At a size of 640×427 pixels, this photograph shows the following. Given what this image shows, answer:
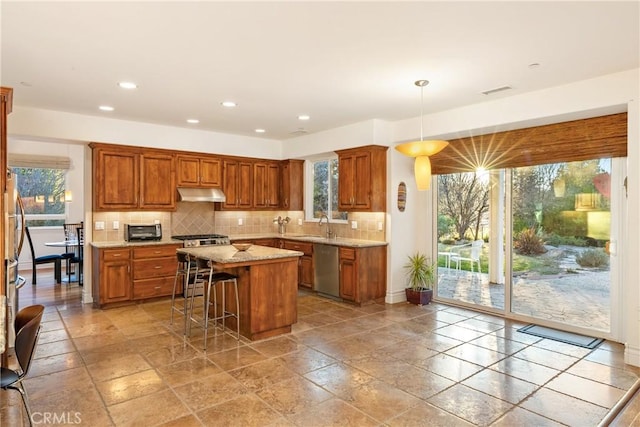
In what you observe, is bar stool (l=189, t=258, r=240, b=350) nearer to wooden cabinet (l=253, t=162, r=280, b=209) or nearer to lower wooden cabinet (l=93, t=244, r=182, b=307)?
lower wooden cabinet (l=93, t=244, r=182, b=307)

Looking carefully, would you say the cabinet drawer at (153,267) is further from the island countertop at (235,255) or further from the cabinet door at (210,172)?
the island countertop at (235,255)

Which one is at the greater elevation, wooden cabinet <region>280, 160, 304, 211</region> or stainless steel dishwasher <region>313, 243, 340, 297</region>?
wooden cabinet <region>280, 160, 304, 211</region>

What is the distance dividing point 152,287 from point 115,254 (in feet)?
2.27

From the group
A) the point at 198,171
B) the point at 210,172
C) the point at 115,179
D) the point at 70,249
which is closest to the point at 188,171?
the point at 198,171

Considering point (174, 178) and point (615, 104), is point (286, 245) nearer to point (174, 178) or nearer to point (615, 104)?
point (174, 178)

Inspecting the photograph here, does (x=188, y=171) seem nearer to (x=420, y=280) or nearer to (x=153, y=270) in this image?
(x=153, y=270)

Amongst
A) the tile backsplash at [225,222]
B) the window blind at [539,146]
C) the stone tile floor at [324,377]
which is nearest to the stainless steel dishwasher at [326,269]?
the tile backsplash at [225,222]

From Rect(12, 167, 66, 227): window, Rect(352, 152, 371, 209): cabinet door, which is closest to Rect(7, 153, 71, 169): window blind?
Rect(12, 167, 66, 227): window

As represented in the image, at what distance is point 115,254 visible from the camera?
17.8 ft

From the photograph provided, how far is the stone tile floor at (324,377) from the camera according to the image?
2660 millimetres

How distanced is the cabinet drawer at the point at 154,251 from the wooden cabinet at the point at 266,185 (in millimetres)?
1784

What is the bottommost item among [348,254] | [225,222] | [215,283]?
[215,283]

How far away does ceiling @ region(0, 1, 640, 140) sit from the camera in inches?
101

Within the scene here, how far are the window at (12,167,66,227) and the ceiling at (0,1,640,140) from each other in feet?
14.6
